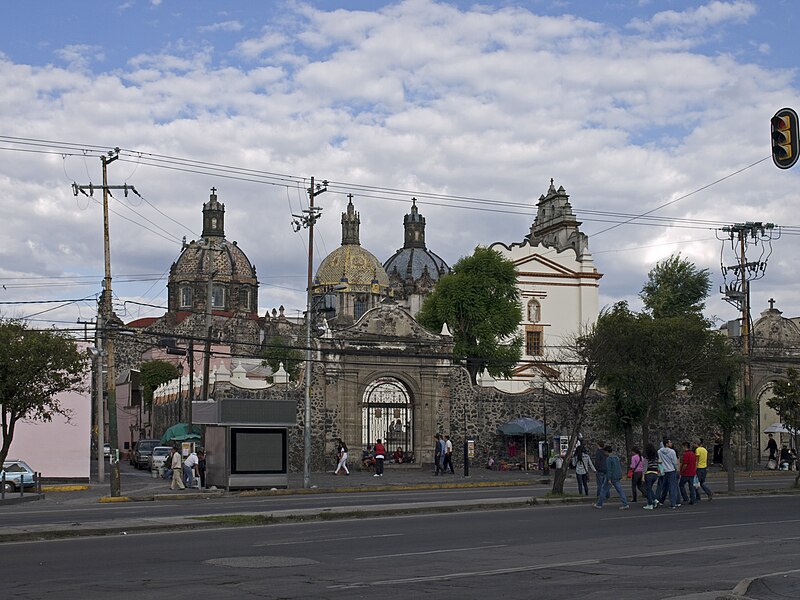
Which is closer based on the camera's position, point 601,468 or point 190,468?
point 601,468

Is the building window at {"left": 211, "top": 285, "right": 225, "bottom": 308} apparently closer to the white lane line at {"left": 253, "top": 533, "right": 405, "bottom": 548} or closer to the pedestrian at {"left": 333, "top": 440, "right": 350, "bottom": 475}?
the pedestrian at {"left": 333, "top": 440, "right": 350, "bottom": 475}

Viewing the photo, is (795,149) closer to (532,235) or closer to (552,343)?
(552,343)

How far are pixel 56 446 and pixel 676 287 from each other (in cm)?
5165

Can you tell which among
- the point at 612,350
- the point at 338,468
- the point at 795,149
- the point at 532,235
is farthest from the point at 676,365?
the point at 532,235

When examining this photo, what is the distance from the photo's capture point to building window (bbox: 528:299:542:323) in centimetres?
7750

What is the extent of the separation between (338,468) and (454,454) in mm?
8327

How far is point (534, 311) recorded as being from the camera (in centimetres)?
7775

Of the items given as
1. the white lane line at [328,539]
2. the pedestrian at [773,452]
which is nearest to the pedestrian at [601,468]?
the white lane line at [328,539]

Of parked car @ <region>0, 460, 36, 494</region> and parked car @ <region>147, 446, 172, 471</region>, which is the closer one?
parked car @ <region>0, 460, 36, 494</region>

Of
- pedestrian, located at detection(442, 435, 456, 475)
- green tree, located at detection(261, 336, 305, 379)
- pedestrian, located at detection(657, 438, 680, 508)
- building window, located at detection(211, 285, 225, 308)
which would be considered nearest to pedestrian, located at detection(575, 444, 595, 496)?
pedestrian, located at detection(657, 438, 680, 508)

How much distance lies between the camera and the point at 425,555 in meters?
16.5

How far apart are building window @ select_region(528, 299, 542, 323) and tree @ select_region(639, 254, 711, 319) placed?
845 cm

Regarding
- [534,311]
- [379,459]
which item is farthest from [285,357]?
[534,311]

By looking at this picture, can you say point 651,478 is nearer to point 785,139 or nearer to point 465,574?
point 785,139
